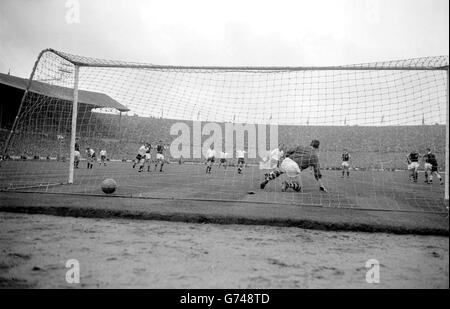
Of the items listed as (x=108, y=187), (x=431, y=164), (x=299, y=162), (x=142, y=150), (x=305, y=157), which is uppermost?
(x=142, y=150)

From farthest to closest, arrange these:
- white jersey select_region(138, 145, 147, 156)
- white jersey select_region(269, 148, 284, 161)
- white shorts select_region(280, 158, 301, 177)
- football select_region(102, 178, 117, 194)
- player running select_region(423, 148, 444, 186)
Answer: white jersey select_region(138, 145, 147, 156)
player running select_region(423, 148, 444, 186)
white jersey select_region(269, 148, 284, 161)
white shorts select_region(280, 158, 301, 177)
football select_region(102, 178, 117, 194)

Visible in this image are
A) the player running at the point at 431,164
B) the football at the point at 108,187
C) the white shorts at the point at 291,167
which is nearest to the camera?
the football at the point at 108,187

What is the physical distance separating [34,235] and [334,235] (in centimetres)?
403

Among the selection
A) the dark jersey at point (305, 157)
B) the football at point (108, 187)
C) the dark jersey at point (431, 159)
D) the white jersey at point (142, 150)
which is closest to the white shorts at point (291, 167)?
the dark jersey at point (305, 157)

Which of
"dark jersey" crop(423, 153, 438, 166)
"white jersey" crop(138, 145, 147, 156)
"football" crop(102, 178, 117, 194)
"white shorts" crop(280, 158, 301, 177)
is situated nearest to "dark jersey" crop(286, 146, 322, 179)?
"white shorts" crop(280, 158, 301, 177)

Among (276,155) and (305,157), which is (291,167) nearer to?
(305,157)

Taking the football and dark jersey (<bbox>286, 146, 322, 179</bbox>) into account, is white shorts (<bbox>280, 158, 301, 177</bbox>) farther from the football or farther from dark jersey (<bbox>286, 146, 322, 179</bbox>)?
the football

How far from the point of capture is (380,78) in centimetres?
748

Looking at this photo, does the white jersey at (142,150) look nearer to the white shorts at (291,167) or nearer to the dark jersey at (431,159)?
the white shorts at (291,167)

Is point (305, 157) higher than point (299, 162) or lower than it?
higher

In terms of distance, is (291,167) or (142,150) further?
(142,150)

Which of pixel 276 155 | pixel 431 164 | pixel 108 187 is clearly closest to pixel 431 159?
pixel 431 164
